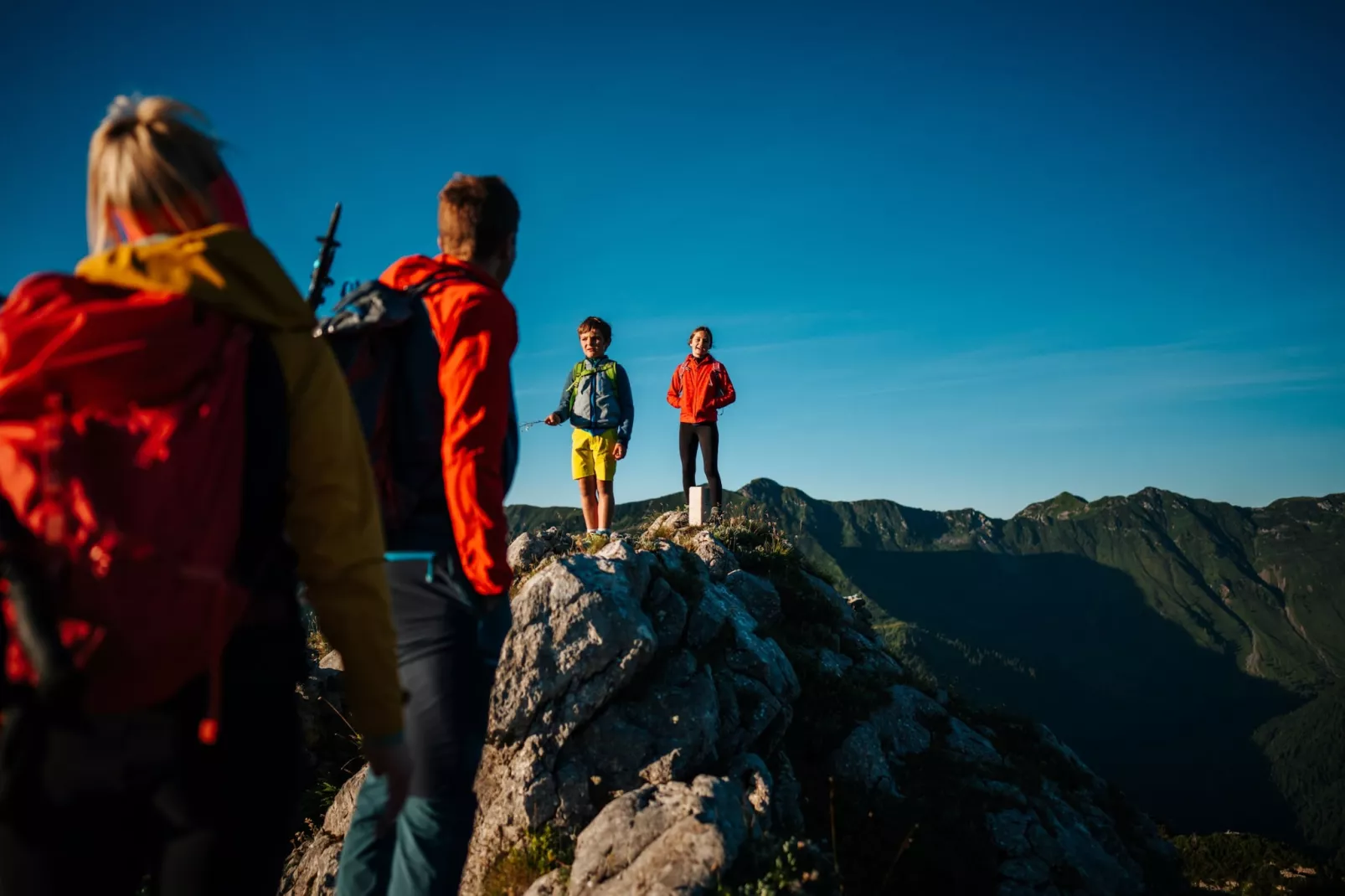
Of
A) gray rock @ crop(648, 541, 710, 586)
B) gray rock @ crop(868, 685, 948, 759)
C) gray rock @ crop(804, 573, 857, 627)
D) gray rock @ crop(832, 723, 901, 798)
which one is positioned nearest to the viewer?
gray rock @ crop(832, 723, 901, 798)

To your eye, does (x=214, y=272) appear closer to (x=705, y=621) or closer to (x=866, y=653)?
(x=705, y=621)

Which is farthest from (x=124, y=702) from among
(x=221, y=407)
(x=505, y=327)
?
(x=505, y=327)

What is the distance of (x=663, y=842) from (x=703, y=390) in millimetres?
9331

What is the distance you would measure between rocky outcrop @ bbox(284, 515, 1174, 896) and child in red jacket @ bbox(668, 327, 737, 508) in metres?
3.28

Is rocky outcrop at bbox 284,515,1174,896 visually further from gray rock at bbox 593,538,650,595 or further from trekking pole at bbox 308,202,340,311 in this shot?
trekking pole at bbox 308,202,340,311

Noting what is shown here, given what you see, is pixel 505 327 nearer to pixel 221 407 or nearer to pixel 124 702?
pixel 221 407

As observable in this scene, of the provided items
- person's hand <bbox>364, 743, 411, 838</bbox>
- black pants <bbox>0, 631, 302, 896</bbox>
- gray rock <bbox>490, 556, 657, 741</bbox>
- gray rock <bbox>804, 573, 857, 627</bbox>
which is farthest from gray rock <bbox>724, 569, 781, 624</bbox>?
black pants <bbox>0, 631, 302, 896</bbox>

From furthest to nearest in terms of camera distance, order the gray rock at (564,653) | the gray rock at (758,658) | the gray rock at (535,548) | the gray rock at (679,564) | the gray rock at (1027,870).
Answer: the gray rock at (535,548)
the gray rock at (679,564)
the gray rock at (758,658)
the gray rock at (1027,870)
the gray rock at (564,653)

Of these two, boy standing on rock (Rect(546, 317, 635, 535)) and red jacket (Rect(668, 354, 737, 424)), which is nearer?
boy standing on rock (Rect(546, 317, 635, 535))

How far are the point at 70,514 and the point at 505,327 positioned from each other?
68.5 inches

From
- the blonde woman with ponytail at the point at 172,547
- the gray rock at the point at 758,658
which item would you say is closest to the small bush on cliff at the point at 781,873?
the blonde woman with ponytail at the point at 172,547

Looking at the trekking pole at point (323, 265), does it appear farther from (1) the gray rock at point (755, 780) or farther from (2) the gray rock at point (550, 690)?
(1) the gray rock at point (755, 780)

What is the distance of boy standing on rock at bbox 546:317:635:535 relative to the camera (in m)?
10.8

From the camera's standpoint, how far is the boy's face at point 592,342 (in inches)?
426
